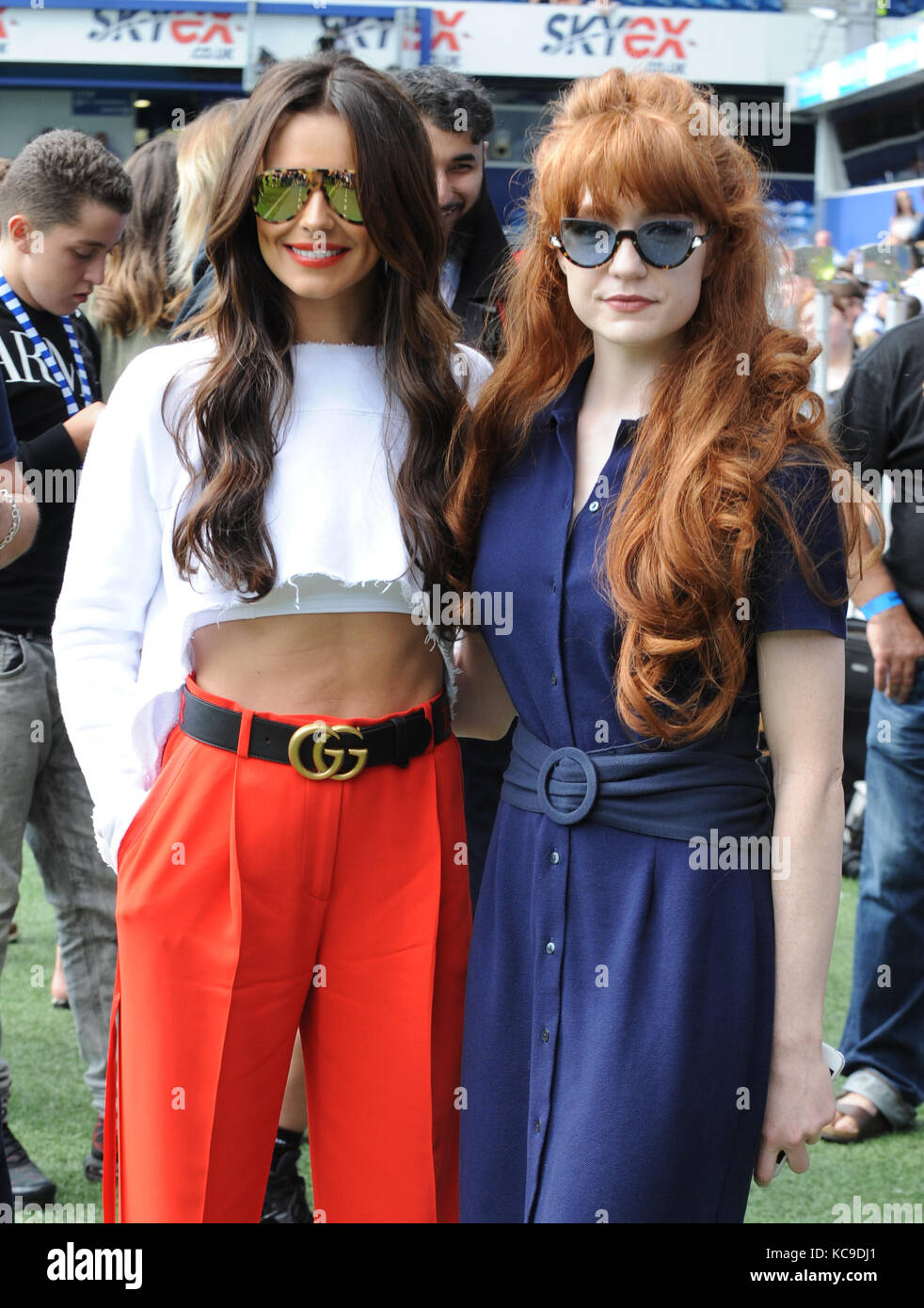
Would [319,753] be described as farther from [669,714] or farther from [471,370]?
[471,370]

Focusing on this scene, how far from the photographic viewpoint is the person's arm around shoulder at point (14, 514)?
86.7 inches

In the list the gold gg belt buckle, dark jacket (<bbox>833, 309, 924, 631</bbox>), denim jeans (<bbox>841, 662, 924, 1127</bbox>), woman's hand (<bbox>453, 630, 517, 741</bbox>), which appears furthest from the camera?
denim jeans (<bbox>841, 662, 924, 1127</bbox>)

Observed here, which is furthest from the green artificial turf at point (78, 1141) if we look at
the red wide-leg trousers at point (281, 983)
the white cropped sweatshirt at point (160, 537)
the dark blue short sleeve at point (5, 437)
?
the dark blue short sleeve at point (5, 437)

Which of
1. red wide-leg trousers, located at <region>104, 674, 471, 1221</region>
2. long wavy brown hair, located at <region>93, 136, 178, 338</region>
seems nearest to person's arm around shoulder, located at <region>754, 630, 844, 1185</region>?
red wide-leg trousers, located at <region>104, 674, 471, 1221</region>

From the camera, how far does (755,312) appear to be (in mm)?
1916

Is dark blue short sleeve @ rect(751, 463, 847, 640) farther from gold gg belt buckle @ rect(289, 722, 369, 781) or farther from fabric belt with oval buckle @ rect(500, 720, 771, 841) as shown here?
gold gg belt buckle @ rect(289, 722, 369, 781)

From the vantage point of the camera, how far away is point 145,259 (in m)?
3.75

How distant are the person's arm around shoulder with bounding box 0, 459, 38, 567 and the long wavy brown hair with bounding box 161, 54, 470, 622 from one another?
30 cm

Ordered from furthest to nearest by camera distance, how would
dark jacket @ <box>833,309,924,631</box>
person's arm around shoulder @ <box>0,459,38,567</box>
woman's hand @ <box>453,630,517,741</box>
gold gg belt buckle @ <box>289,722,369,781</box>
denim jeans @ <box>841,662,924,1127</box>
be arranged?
denim jeans @ <box>841,662,924,1127</box> < dark jacket @ <box>833,309,924,631</box> < woman's hand @ <box>453,630,517,741</box> < person's arm around shoulder @ <box>0,459,38,567</box> < gold gg belt buckle @ <box>289,722,369,781</box>

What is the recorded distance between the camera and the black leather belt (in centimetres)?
201

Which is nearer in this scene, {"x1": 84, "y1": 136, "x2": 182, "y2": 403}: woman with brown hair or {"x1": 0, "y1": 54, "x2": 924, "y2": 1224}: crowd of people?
{"x1": 0, "y1": 54, "x2": 924, "y2": 1224}: crowd of people

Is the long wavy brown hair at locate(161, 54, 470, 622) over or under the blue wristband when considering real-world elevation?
over

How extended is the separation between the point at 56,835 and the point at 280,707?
60.3 inches

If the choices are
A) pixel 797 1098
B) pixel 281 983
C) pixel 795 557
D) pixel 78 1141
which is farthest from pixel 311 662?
pixel 78 1141
